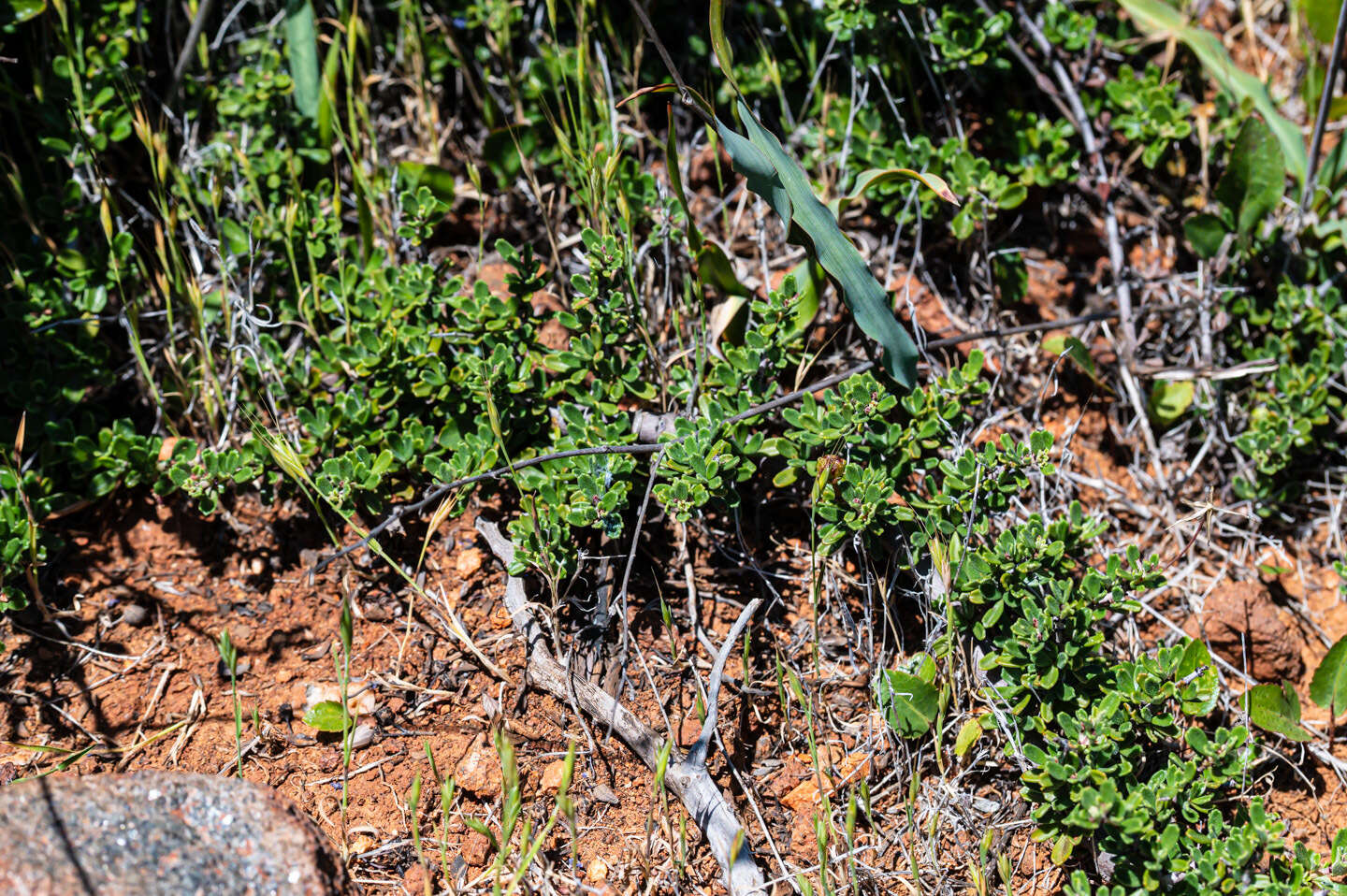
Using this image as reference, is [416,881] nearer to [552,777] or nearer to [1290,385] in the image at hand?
[552,777]

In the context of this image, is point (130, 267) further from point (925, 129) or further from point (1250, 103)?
point (1250, 103)

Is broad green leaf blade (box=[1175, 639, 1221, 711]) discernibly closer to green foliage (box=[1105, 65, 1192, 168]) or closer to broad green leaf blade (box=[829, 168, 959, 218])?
broad green leaf blade (box=[829, 168, 959, 218])

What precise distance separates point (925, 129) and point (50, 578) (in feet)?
7.69

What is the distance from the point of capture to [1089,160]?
9.45 ft

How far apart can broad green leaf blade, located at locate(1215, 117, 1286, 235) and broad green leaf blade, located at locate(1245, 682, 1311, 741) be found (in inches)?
44.5

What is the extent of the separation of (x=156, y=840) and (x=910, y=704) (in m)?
1.27

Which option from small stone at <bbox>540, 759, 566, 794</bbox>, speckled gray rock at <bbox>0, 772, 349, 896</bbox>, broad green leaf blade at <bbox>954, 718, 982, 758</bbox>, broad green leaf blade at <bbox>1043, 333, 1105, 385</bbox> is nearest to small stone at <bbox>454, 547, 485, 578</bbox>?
small stone at <bbox>540, 759, 566, 794</bbox>

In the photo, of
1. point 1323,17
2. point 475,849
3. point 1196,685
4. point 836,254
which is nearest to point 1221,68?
point 1323,17

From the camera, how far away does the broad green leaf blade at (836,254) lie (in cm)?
212

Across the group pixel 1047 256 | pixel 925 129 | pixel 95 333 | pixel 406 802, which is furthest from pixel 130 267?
pixel 1047 256

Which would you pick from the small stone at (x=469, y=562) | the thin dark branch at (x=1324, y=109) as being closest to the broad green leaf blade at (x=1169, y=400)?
the thin dark branch at (x=1324, y=109)

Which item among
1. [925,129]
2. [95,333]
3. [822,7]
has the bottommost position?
[95,333]

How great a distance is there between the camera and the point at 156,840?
5.19 feet

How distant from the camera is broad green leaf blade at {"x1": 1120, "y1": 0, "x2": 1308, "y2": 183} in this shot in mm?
2779
